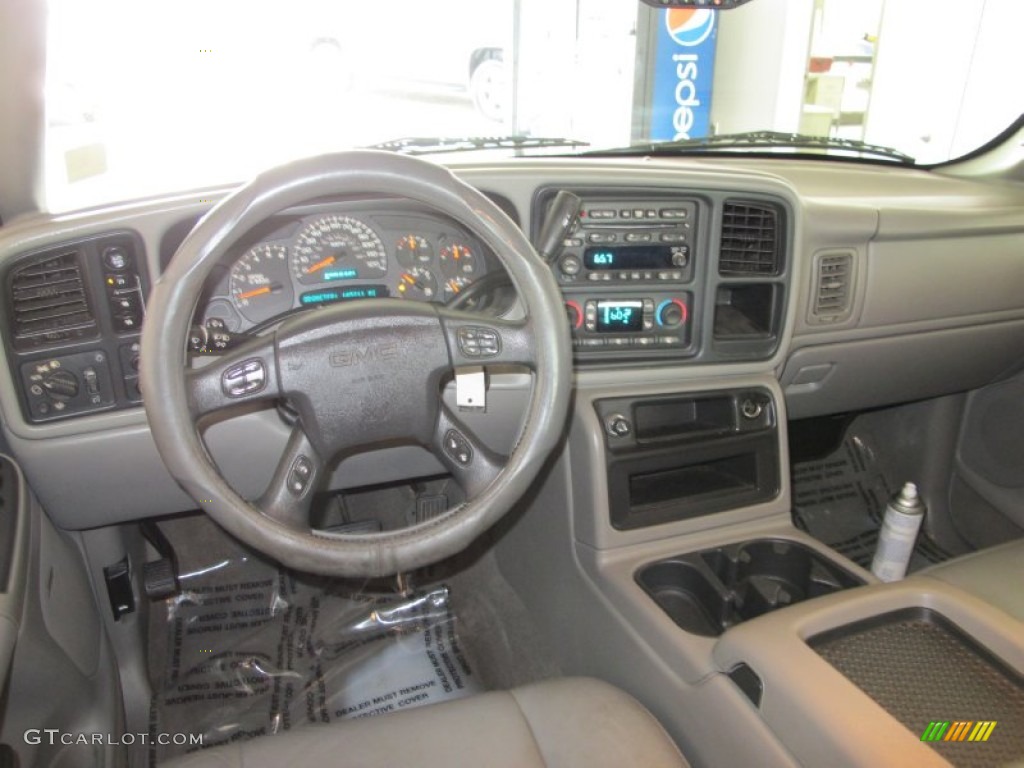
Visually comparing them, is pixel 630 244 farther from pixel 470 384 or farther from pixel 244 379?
pixel 244 379

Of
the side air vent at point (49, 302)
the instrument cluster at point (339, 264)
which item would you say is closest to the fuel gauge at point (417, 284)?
the instrument cluster at point (339, 264)

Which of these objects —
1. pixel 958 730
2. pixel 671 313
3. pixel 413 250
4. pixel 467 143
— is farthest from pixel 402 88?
pixel 958 730

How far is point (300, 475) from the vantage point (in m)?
1.09

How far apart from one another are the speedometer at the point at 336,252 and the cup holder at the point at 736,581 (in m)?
0.79

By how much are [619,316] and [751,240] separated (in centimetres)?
33

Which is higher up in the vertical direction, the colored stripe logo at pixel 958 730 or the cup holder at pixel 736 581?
the colored stripe logo at pixel 958 730

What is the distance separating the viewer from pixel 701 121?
2.91m

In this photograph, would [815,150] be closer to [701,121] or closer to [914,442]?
[701,121]

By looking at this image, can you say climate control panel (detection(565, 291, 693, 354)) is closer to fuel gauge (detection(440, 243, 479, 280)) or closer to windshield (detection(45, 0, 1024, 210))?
fuel gauge (detection(440, 243, 479, 280))

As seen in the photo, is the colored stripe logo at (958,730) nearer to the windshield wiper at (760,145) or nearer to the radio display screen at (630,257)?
the radio display screen at (630,257)

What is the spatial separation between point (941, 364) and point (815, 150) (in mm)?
705

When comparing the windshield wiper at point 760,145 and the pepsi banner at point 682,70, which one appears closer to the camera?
the windshield wiper at point 760,145

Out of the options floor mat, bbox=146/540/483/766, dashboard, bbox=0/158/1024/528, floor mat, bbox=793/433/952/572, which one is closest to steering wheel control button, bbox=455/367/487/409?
dashboard, bbox=0/158/1024/528

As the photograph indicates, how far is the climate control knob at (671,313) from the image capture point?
5.23 feet
